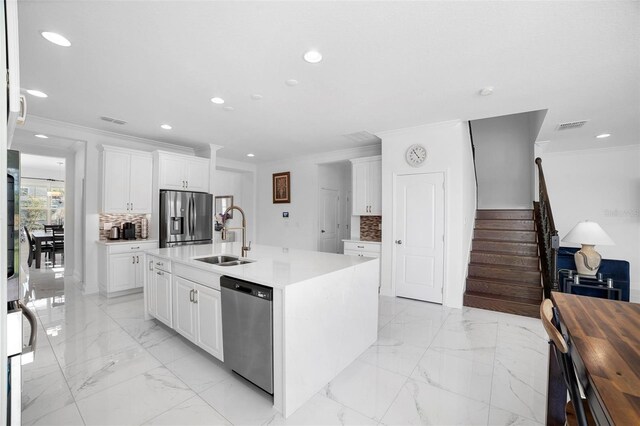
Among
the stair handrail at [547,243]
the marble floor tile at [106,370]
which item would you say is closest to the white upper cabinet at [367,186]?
the stair handrail at [547,243]

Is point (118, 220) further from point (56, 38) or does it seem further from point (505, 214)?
point (505, 214)

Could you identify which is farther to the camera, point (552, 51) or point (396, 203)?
point (396, 203)

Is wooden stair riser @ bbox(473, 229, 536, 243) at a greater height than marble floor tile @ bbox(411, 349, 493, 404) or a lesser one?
greater

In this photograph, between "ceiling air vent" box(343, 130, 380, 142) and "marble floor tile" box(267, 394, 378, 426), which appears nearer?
"marble floor tile" box(267, 394, 378, 426)

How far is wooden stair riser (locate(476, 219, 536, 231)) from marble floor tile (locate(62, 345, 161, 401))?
212 inches

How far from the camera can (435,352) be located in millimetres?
2689

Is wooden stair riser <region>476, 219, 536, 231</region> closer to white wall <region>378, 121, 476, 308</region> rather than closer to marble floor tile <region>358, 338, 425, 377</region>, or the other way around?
white wall <region>378, 121, 476, 308</region>

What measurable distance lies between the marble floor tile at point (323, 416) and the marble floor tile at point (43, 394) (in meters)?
1.50

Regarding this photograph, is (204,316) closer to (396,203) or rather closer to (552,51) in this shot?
(396,203)

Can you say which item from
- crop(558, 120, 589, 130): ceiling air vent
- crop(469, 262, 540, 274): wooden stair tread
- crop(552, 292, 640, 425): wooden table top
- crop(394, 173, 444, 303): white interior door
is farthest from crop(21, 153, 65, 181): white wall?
crop(558, 120, 589, 130): ceiling air vent

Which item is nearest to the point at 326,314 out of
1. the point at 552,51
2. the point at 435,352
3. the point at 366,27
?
the point at 435,352

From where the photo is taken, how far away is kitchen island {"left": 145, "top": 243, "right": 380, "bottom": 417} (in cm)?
184

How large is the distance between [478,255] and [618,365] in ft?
13.1

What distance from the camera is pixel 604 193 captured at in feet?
17.0
